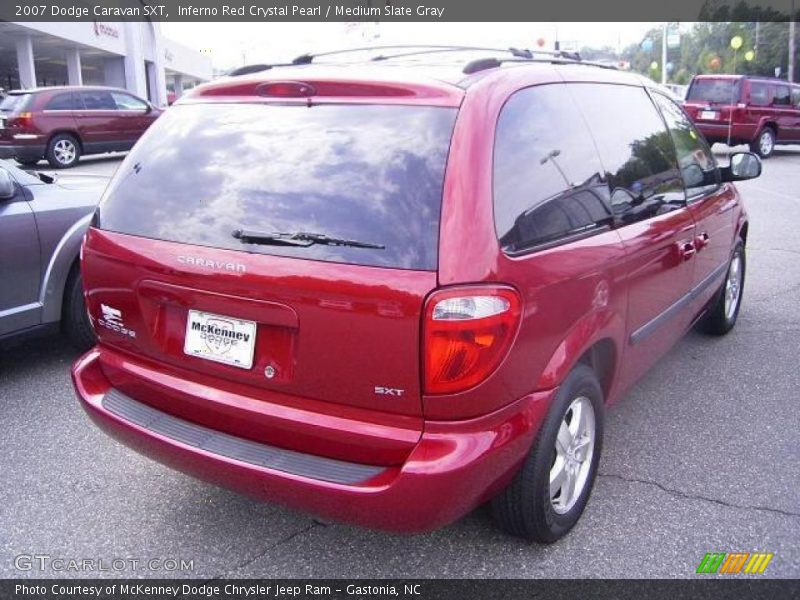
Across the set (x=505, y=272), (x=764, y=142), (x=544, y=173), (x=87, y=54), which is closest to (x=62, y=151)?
(x=544, y=173)

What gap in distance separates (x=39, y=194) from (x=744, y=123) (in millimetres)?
17647

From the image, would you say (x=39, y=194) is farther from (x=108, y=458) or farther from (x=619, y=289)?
(x=619, y=289)

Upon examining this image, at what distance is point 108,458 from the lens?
3.54 m

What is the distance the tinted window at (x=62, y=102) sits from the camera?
15.8m

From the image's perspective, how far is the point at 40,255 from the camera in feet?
14.6

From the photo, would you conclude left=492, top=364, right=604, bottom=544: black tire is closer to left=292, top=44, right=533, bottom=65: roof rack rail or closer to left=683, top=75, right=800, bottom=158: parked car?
left=292, top=44, right=533, bottom=65: roof rack rail

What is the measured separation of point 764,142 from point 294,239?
19.6 meters

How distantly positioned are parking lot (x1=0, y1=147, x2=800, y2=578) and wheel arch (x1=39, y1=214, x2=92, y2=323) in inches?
17.9

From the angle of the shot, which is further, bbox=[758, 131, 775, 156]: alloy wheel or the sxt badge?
bbox=[758, 131, 775, 156]: alloy wheel

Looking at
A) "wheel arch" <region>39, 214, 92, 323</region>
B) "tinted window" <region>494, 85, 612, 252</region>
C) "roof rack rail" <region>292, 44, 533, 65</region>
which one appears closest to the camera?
"tinted window" <region>494, 85, 612, 252</region>

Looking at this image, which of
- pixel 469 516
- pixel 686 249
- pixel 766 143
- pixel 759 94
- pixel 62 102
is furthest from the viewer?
pixel 766 143

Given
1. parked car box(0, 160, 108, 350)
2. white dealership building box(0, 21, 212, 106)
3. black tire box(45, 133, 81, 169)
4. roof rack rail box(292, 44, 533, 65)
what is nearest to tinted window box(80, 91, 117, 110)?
black tire box(45, 133, 81, 169)

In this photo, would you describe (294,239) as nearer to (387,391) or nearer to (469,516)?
(387,391)

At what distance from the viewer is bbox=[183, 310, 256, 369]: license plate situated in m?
2.47
